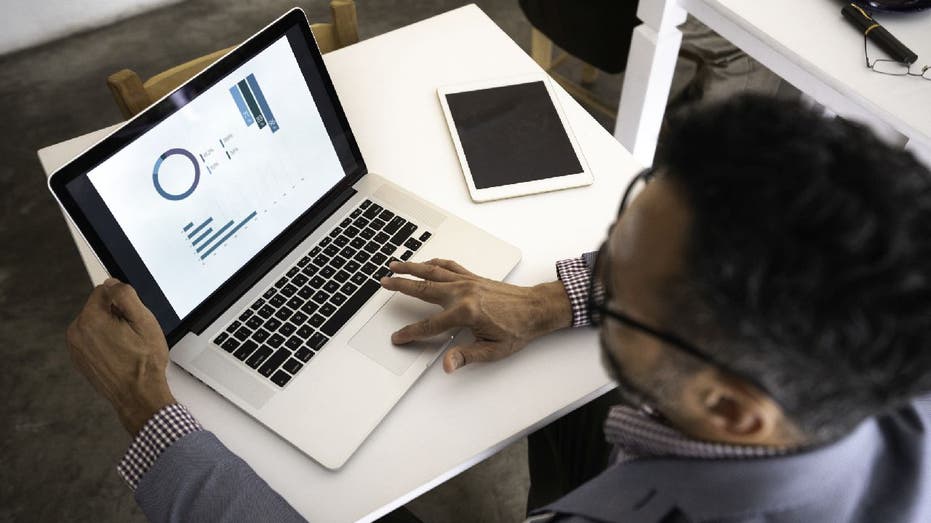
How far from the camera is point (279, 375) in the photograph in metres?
0.91

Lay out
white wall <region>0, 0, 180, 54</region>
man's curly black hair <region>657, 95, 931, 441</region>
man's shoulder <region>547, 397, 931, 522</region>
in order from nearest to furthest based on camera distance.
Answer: man's curly black hair <region>657, 95, 931, 441</region>, man's shoulder <region>547, 397, 931, 522</region>, white wall <region>0, 0, 180, 54</region>

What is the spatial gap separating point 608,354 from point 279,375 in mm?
448

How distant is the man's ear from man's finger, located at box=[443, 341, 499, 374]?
0.34 m

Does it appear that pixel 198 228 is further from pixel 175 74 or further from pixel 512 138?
pixel 512 138

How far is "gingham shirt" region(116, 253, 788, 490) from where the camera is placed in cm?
66

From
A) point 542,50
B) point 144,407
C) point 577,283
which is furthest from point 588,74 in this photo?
point 144,407

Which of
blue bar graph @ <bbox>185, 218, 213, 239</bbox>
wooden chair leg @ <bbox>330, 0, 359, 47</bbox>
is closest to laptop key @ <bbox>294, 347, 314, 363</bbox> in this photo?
blue bar graph @ <bbox>185, 218, 213, 239</bbox>

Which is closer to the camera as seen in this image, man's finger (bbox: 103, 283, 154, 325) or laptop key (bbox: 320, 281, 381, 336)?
man's finger (bbox: 103, 283, 154, 325)

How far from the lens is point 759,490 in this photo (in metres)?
0.62

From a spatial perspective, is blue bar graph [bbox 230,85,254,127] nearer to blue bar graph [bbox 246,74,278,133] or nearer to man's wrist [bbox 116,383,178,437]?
blue bar graph [bbox 246,74,278,133]

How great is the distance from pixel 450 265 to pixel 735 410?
489 mm

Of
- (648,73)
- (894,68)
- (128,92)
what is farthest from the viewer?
(648,73)

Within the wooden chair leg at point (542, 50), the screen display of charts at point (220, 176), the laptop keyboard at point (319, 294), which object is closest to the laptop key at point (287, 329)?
the laptop keyboard at point (319, 294)

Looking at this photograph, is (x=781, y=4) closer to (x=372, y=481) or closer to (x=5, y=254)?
(x=372, y=481)
